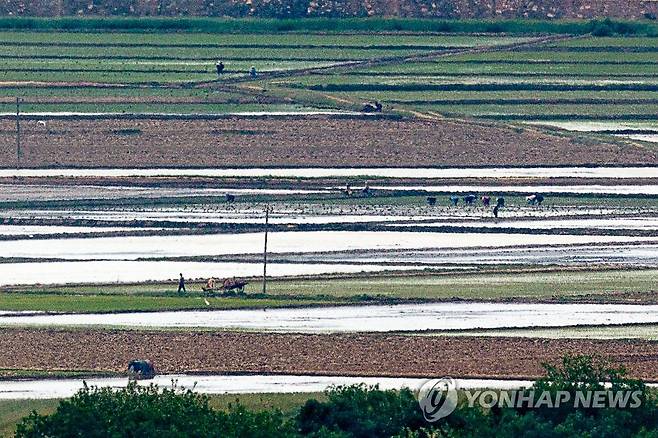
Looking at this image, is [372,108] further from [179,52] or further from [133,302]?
[133,302]

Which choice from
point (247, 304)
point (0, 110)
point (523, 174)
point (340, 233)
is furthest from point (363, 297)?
point (0, 110)

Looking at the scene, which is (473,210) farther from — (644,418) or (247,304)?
(644,418)

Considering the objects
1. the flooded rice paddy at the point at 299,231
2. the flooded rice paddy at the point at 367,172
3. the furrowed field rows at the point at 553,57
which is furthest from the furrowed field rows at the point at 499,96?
the flooded rice paddy at the point at 299,231

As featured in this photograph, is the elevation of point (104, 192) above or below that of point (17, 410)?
below

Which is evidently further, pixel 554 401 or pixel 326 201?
pixel 326 201

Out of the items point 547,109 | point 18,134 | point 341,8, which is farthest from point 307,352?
point 341,8

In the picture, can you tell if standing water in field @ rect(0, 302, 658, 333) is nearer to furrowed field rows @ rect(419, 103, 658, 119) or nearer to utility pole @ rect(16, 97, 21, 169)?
utility pole @ rect(16, 97, 21, 169)
